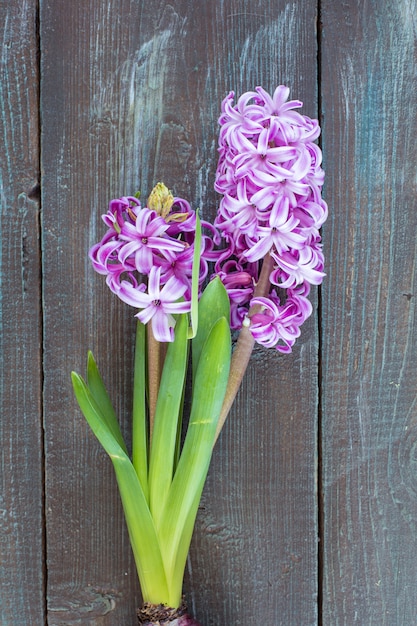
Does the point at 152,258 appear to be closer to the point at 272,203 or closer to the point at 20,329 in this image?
the point at 272,203

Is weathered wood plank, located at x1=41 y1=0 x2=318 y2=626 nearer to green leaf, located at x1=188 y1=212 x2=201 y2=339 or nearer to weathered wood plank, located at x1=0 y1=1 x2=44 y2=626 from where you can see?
weathered wood plank, located at x1=0 y1=1 x2=44 y2=626

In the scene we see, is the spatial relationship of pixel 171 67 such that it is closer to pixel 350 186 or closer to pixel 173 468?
pixel 350 186

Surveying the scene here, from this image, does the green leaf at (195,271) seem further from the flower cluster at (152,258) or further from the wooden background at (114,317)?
the wooden background at (114,317)

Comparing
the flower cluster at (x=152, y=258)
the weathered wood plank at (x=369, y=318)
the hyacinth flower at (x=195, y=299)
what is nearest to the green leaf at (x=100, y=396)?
the hyacinth flower at (x=195, y=299)

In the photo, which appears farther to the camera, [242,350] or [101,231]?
[101,231]

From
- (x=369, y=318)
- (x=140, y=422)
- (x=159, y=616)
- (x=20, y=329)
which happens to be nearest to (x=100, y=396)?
(x=140, y=422)

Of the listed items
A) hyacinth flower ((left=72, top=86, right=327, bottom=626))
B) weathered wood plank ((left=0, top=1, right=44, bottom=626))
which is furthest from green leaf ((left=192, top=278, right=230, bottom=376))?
weathered wood plank ((left=0, top=1, right=44, bottom=626))

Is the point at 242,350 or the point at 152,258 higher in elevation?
the point at 152,258
